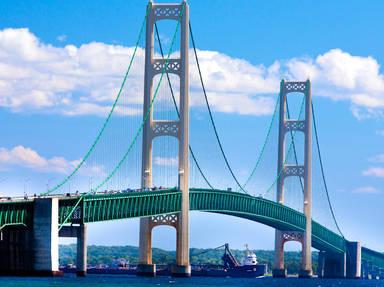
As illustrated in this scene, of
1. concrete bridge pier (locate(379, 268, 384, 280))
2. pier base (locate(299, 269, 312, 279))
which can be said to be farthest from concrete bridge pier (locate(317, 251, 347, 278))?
concrete bridge pier (locate(379, 268, 384, 280))

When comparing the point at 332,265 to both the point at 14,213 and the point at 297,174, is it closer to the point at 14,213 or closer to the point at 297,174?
the point at 297,174

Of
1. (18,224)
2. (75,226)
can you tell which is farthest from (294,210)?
(18,224)

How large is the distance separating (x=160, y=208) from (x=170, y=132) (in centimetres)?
620

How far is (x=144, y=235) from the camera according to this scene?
105 m

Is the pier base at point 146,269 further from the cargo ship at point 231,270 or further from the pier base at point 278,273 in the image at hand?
the cargo ship at point 231,270

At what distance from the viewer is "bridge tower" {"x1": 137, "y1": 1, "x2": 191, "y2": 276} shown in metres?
104

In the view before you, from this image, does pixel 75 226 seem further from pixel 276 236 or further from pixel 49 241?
pixel 276 236

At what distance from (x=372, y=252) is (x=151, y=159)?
86.6 meters

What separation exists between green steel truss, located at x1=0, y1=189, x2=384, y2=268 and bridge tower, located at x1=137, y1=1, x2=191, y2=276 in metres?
1.54

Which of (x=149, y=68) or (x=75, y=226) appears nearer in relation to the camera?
(x=75, y=226)

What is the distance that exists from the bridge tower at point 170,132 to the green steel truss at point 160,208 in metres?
1.54

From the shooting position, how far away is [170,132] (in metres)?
105

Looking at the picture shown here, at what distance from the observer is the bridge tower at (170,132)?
10366cm

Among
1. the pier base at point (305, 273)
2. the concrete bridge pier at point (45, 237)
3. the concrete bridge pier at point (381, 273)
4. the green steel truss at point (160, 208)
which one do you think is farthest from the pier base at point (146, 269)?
the concrete bridge pier at point (381, 273)
